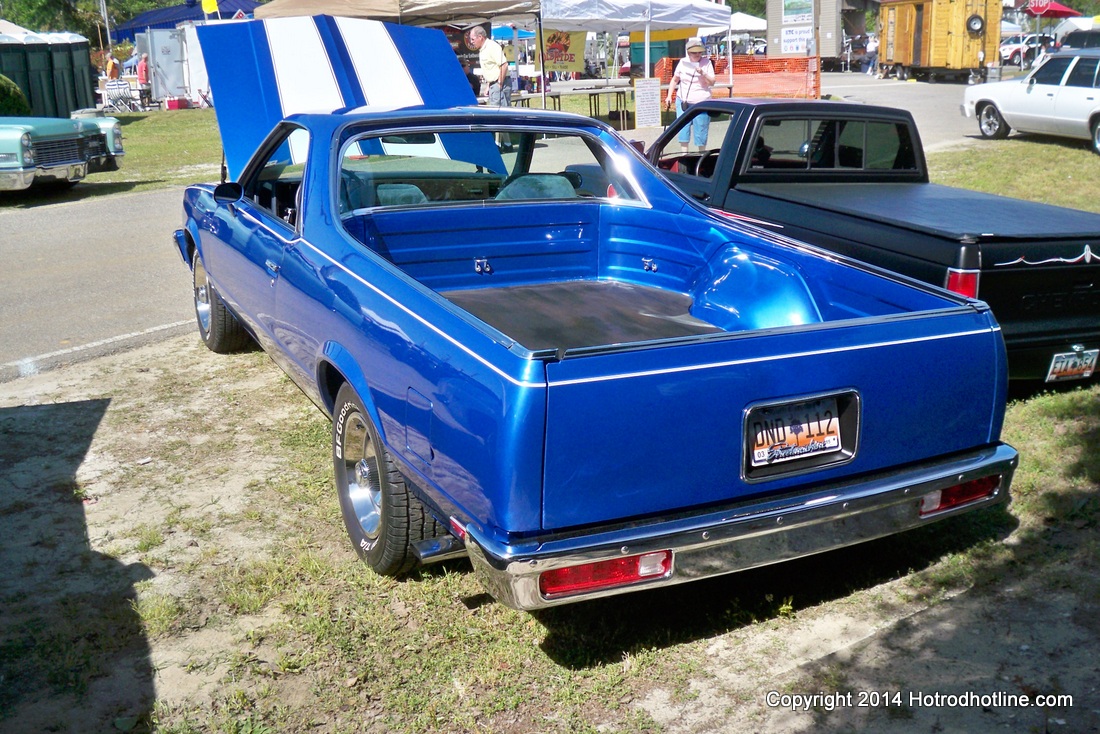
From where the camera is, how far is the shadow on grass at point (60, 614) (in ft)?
10.1

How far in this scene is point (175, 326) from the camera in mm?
7398

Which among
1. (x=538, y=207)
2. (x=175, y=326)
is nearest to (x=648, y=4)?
(x=175, y=326)

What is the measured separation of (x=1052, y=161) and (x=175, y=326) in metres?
12.8

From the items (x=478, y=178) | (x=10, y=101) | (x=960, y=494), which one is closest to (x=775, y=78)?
(x=10, y=101)

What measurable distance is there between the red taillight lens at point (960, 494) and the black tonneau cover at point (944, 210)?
5.79ft

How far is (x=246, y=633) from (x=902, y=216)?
3914mm

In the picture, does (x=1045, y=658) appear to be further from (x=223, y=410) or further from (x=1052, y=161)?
(x=1052, y=161)

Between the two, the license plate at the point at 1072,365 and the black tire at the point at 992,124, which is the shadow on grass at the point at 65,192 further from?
the black tire at the point at 992,124

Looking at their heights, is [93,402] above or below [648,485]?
below

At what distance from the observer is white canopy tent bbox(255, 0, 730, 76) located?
1564cm

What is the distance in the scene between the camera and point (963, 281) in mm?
4852

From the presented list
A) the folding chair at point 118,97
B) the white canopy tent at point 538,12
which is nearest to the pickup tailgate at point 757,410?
the white canopy tent at point 538,12

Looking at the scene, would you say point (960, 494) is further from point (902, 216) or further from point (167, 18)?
point (167, 18)

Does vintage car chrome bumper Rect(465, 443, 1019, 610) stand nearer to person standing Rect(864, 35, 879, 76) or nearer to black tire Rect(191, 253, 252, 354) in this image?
black tire Rect(191, 253, 252, 354)
